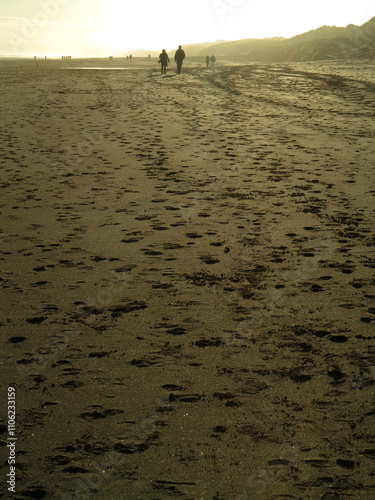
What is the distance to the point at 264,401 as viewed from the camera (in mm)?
3213

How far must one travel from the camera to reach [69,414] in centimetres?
311

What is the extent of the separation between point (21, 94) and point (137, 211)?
58.2ft

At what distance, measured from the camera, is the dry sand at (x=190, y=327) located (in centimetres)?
274

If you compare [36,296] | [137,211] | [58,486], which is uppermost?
[137,211]

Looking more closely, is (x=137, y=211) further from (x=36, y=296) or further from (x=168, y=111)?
(x=168, y=111)

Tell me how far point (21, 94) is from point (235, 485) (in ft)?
73.6

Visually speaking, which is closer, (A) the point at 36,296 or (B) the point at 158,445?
(B) the point at 158,445

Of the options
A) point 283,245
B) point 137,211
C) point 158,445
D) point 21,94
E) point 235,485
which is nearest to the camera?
point 235,485

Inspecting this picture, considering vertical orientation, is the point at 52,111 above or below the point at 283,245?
above

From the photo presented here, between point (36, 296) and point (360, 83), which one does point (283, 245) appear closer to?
point (36, 296)

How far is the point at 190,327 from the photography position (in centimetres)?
408

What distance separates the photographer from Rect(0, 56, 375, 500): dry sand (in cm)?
274

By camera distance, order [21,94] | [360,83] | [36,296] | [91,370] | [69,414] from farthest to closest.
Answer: [360,83] → [21,94] → [36,296] → [91,370] → [69,414]

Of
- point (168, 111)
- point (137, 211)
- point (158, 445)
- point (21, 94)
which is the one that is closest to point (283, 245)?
point (137, 211)
